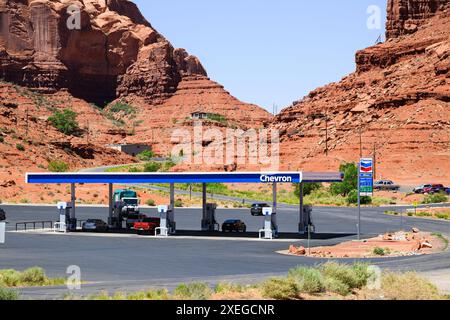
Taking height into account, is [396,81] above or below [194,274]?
above

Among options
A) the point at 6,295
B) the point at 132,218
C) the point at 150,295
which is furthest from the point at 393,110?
the point at 6,295

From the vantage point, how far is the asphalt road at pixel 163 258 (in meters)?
34.5

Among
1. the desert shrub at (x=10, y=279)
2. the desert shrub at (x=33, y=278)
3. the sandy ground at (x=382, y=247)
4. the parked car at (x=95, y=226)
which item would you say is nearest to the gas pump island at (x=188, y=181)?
the parked car at (x=95, y=226)

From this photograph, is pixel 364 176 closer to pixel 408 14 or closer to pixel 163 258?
pixel 163 258

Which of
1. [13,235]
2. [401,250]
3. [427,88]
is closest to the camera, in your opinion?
[401,250]

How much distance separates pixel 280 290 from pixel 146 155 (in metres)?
151

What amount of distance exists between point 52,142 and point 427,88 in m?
60.8

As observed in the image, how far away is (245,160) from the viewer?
141250mm

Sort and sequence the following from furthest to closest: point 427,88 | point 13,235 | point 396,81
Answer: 1. point 396,81
2. point 427,88
3. point 13,235

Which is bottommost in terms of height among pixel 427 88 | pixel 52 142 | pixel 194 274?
pixel 194 274

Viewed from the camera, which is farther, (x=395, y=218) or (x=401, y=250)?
(x=395, y=218)

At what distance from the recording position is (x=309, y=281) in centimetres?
2756

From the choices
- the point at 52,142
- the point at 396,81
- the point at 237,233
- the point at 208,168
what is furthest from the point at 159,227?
the point at 396,81

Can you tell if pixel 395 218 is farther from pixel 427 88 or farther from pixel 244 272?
pixel 427 88
